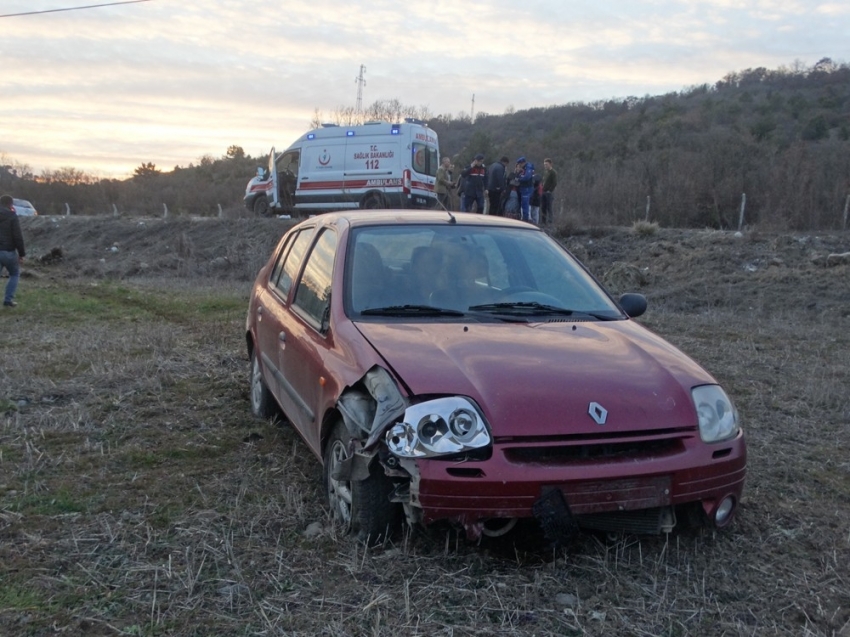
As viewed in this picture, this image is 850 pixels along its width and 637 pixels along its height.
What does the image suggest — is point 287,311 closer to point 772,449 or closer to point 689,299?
point 772,449

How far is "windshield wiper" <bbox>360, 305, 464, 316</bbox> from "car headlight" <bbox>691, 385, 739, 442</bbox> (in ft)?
4.26

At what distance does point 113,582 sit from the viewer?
3.30 m

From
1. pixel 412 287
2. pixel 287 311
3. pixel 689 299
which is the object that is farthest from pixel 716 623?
pixel 689 299

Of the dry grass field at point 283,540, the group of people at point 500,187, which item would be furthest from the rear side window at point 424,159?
the dry grass field at point 283,540

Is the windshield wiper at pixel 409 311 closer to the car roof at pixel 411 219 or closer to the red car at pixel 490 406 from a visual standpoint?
the red car at pixel 490 406

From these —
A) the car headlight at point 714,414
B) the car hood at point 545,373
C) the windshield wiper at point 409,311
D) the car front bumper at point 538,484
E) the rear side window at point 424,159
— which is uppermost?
the rear side window at point 424,159

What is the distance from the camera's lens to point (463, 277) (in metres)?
4.57

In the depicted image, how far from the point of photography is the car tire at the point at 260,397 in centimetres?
575

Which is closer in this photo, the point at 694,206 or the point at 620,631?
the point at 620,631

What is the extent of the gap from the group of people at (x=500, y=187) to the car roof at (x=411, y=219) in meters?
12.2

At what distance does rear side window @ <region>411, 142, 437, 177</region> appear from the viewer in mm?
22734

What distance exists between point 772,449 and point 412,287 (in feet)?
8.76

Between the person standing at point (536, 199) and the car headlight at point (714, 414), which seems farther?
the person standing at point (536, 199)

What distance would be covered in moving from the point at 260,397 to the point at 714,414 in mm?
3372
